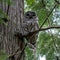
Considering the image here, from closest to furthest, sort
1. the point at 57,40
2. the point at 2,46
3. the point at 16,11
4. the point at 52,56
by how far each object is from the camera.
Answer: the point at 2,46, the point at 16,11, the point at 57,40, the point at 52,56

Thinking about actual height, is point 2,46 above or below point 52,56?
above

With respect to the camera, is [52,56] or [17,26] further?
[52,56]

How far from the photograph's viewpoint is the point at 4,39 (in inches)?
70.4

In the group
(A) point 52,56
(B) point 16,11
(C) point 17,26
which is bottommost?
(A) point 52,56

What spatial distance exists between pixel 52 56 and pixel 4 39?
1062mm

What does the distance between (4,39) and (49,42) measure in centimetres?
90

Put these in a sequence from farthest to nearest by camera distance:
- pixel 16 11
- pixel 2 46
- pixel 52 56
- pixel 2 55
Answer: pixel 52 56
pixel 16 11
pixel 2 46
pixel 2 55

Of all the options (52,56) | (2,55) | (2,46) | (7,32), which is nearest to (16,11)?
(7,32)

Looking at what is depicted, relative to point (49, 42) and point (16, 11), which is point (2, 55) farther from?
point (49, 42)

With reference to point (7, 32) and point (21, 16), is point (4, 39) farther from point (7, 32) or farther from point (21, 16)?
point (21, 16)

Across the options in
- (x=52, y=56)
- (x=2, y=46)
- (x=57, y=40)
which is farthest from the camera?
(x=52, y=56)

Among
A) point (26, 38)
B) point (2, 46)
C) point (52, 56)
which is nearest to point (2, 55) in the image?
point (2, 46)

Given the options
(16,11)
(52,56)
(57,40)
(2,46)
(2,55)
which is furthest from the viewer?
(52,56)

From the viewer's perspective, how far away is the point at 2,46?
5.83 ft
